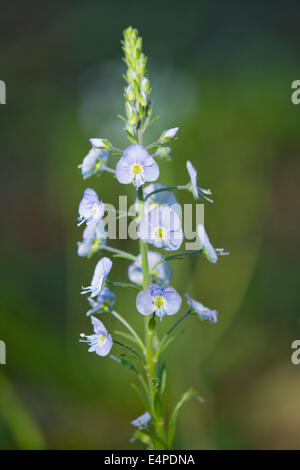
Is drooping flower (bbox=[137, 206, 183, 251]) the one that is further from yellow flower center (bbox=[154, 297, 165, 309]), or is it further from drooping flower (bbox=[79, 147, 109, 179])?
drooping flower (bbox=[79, 147, 109, 179])

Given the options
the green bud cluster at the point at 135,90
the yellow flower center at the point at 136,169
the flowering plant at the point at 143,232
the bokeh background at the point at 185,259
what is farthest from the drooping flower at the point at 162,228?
the bokeh background at the point at 185,259

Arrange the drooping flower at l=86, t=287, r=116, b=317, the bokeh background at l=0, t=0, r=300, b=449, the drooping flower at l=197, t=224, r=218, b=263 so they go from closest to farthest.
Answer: the drooping flower at l=197, t=224, r=218, b=263, the drooping flower at l=86, t=287, r=116, b=317, the bokeh background at l=0, t=0, r=300, b=449

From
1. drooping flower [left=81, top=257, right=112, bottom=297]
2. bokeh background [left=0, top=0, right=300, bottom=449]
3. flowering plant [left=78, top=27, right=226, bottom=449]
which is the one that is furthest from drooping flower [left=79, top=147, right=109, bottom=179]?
bokeh background [left=0, top=0, right=300, bottom=449]

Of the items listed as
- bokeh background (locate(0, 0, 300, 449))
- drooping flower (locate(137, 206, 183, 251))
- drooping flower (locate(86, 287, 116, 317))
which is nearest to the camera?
drooping flower (locate(137, 206, 183, 251))

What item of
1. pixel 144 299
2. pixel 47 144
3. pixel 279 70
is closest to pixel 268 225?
pixel 279 70

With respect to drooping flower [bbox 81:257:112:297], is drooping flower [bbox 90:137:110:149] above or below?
above

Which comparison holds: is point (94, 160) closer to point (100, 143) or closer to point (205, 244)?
point (100, 143)
